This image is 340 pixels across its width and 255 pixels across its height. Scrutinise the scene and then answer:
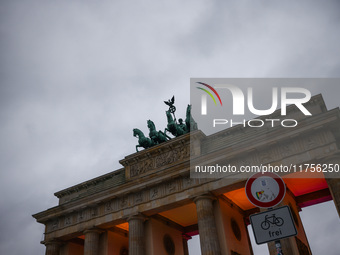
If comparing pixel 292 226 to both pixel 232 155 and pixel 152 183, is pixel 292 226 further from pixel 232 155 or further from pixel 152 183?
pixel 152 183

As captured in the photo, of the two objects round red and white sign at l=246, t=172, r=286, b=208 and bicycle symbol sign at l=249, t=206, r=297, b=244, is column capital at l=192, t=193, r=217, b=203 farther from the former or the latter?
bicycle symbol sign at l=249, t=206, r=297, b=244

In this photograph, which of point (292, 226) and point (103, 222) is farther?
point (103, 222)

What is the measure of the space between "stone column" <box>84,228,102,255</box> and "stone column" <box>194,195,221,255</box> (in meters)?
8.74

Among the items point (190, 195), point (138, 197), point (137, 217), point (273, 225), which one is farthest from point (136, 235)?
point (273, 225)

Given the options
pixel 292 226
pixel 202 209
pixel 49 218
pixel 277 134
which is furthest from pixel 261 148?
pixel 49 218

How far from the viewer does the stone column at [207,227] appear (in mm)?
20047

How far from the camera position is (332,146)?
19219mm

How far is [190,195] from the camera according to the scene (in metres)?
22.2

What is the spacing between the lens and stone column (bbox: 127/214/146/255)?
2256 centimetres

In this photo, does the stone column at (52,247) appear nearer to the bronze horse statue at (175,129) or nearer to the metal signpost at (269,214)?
the bronze horse statue at (175,129)

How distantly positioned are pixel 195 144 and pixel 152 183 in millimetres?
4207

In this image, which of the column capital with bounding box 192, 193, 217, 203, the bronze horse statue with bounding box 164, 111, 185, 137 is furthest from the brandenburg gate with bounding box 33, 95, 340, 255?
the bronze horse statue with bounding box 164, 111, 185, 137

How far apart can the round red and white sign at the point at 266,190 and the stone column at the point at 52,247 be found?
24.9 meters

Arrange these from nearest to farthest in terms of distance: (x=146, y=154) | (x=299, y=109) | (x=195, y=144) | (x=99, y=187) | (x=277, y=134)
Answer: (x=277, y=134)
(x=299, y=109)
(x=195, y=144)
(x=146, y=154)
(x=99, y=187)
